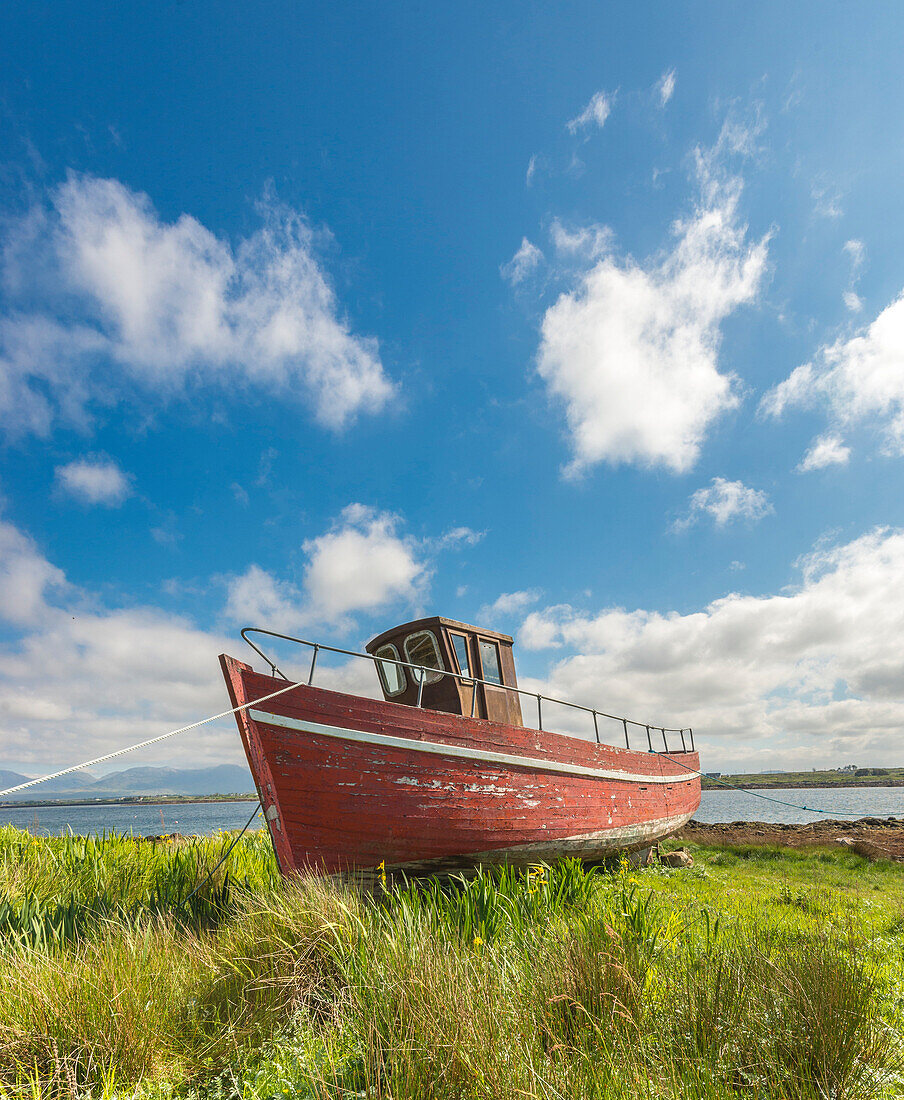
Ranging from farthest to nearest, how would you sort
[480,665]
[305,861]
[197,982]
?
[480,665] < [305,861] < [197,982]

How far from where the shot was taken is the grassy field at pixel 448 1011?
9.81 feet

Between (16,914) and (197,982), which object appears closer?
(197,982)

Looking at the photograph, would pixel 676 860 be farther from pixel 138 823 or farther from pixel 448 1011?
pixel 138 823

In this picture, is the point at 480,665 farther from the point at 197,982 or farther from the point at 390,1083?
the point at 390,1083

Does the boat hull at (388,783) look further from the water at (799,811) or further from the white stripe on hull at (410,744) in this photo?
the water at (799,811)

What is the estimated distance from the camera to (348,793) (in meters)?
6.62

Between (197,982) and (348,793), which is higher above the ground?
(348,793)

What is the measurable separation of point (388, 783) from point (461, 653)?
122 inches

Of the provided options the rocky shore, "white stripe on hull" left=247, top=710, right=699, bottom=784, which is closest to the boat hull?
"white stripe on hull" left=247, top=710, right=699, bottom=784

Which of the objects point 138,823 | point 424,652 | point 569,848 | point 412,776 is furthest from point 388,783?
point 138,823

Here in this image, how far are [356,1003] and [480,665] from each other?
6.06 metres

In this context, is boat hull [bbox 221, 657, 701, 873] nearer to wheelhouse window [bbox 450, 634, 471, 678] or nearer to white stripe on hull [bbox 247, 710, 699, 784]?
white stripe on hull [bbox 247, 710, 699, 784]

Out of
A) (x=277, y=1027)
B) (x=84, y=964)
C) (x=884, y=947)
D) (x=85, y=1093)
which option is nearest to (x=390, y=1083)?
(x=277, y=1027)

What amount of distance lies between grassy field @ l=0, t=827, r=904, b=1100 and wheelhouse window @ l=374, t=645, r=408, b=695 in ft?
13.4
